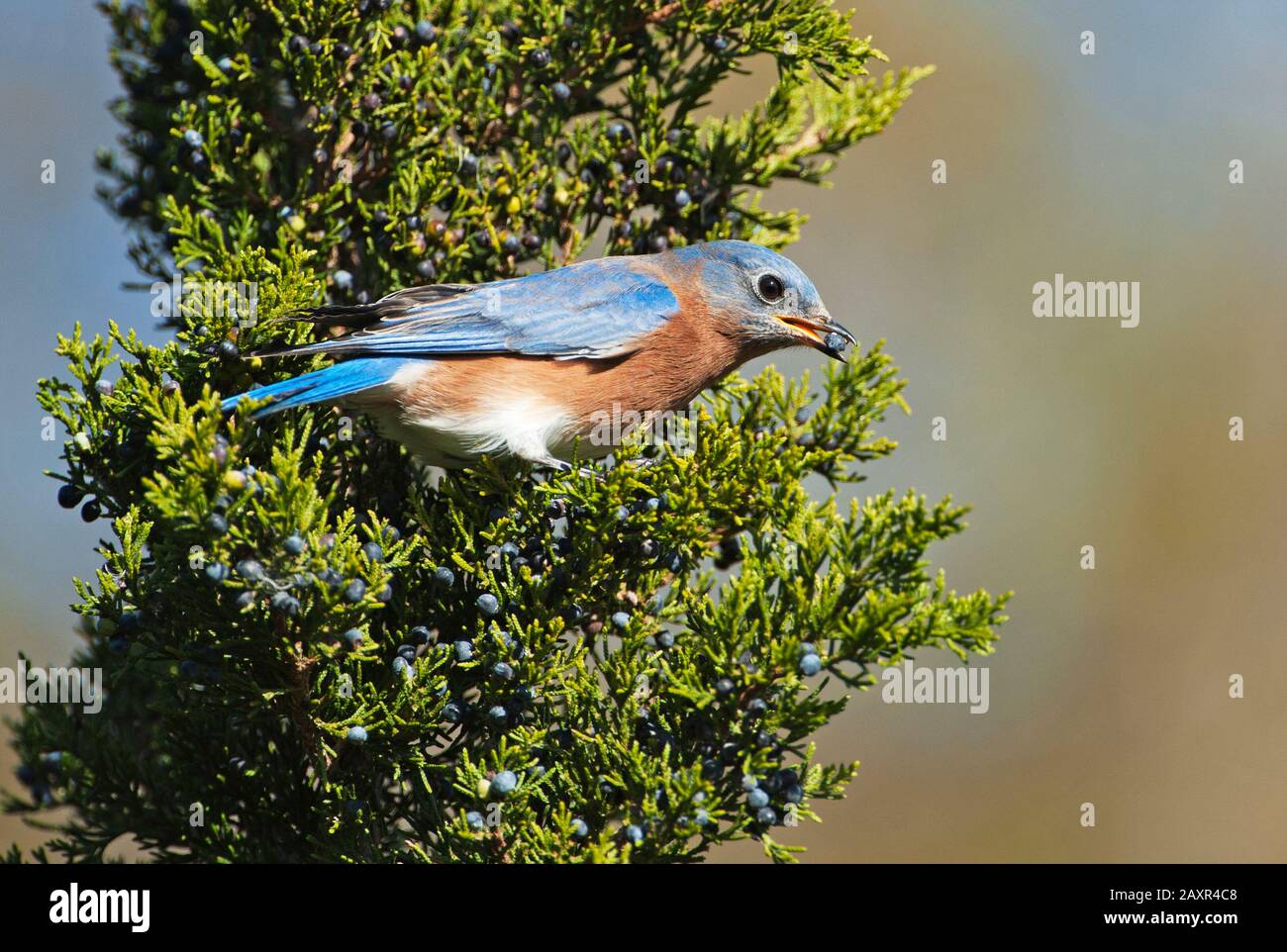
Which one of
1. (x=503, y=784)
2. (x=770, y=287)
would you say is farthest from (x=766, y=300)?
(x=503, y=784)

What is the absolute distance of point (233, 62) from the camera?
312 centimetres

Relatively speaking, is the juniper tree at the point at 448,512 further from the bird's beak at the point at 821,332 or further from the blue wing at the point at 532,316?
the bird's beak at the point at 821,332

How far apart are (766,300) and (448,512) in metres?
1.38

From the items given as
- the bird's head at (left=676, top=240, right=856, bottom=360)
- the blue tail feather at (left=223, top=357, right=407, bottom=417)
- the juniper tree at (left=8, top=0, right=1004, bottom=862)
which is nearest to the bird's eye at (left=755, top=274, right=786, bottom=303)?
the bird's head at (left=676, top=240, right=856, bottom=360)

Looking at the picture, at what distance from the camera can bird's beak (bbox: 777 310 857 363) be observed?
12.2 ft

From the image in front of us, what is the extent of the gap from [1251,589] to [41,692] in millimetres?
5596

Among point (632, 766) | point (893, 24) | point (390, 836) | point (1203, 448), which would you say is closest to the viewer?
point (632, 766)

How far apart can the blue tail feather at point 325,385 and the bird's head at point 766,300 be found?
1.08 m

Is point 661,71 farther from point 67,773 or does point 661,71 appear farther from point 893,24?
point 893,24

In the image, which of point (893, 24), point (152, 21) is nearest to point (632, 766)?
point (152, 21)

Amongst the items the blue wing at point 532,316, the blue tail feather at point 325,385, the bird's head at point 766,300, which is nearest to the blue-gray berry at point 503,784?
the blue tail feather at point 325,385

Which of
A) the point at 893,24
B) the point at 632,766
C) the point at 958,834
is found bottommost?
the point at 958,834

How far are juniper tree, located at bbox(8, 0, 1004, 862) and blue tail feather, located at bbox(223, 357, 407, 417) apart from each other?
9cm

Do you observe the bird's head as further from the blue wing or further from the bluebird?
the blue wing
